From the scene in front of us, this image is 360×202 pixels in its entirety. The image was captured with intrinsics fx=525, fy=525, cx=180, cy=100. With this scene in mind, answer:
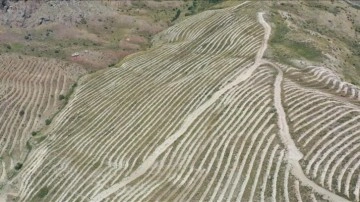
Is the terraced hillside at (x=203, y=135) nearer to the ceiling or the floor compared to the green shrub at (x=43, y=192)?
nearer to the ceiling

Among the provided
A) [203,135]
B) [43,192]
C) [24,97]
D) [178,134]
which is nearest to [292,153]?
[203,135]

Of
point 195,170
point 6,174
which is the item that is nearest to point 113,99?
point 6,174

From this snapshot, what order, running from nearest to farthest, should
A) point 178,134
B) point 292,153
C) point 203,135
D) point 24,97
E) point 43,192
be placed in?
point 292,153 → point 43,192 → point 203,135 → point 178,134 → point 24,97

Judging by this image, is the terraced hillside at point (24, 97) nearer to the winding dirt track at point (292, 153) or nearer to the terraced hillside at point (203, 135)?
the terraced hillside at point (203, 135)

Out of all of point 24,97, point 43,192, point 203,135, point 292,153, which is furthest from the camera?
point 24,97

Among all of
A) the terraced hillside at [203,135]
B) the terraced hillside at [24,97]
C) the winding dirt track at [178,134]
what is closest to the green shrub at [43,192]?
the terraced hillside at [203,135]

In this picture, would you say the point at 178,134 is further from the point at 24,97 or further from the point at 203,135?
the point at 24,97
